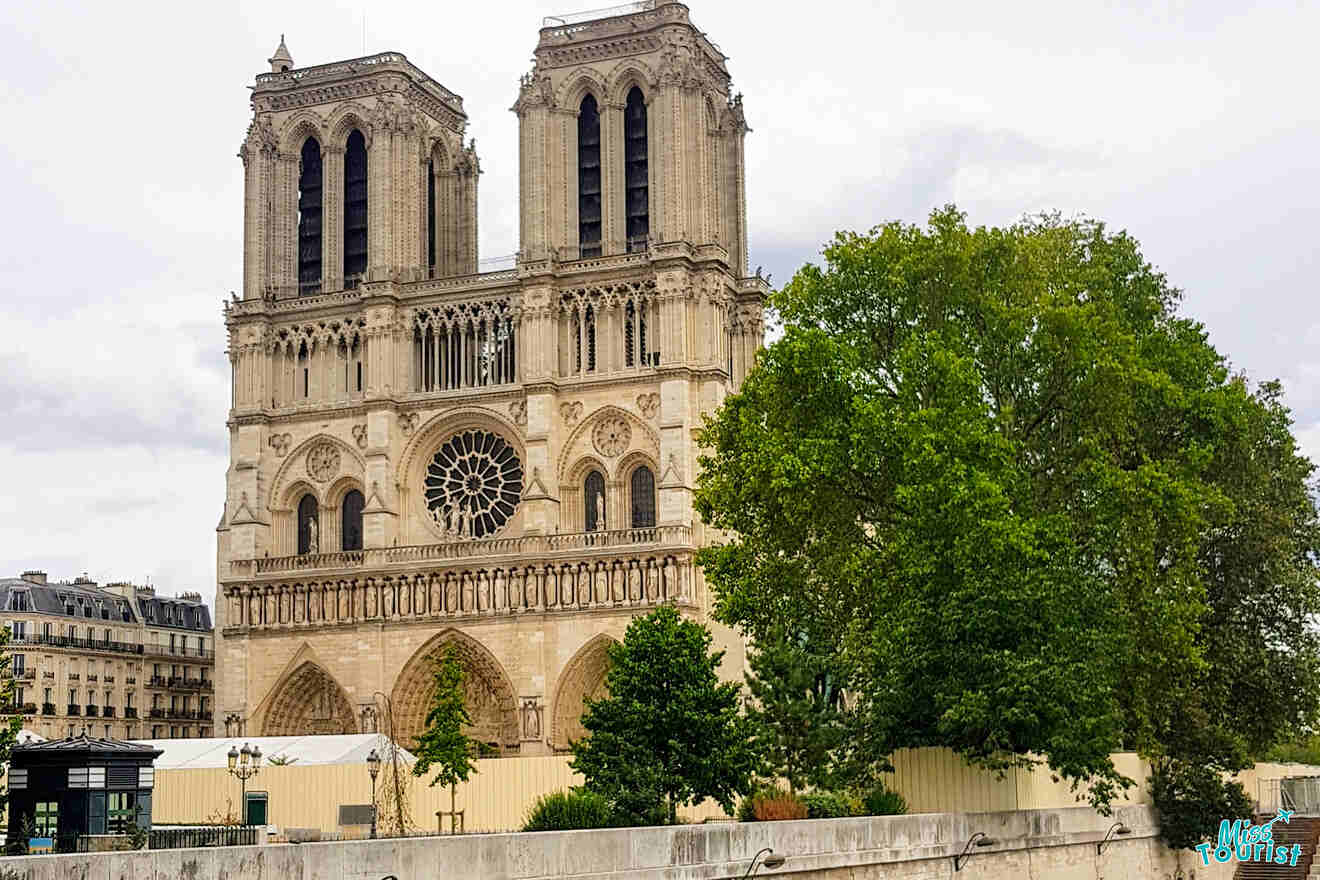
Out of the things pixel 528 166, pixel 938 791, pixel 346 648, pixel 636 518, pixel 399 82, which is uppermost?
pixel 399 82

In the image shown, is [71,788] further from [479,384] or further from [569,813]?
[479,384]

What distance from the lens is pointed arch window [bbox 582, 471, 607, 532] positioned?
5409cm

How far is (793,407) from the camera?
1208 inches

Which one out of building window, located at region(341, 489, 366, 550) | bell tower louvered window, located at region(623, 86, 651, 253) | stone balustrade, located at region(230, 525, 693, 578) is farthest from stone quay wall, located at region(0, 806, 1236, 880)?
building window, located at region(341, 489, 366, 550)

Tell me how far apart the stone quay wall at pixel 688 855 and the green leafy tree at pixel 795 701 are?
15.5ft

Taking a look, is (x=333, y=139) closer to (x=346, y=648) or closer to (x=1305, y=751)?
(x=346, y=648)

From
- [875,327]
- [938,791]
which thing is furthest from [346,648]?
[938,791]

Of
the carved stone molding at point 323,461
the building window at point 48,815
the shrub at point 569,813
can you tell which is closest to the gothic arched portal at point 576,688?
the carved stone molding at point 323,461

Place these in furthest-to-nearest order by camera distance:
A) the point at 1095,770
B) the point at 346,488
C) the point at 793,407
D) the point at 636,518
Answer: the point at 346,488, the point at 636,518, the point at 793,407, the point at 1095,770

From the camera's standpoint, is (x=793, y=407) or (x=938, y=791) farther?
(x=793, y=407)

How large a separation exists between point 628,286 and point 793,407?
2386 cm

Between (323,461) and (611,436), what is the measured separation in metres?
9.62

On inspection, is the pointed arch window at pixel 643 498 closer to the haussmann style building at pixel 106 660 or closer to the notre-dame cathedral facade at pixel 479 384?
the notre-dame cathedral facade at pixel 479 384

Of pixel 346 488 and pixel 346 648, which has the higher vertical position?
pixel 346 488
